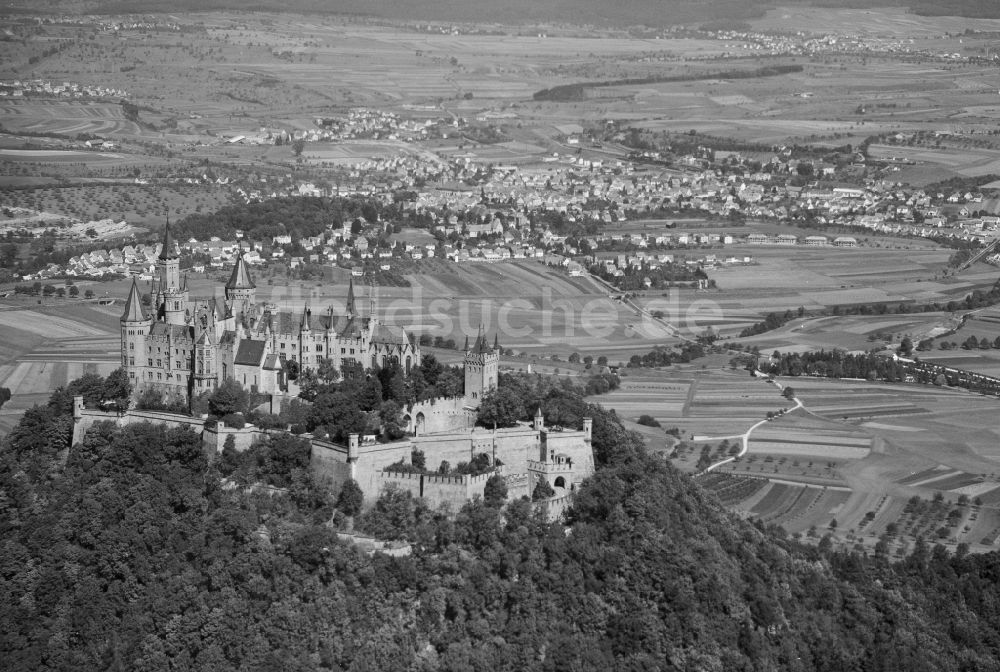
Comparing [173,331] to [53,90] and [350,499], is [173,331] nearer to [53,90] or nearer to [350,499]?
[350,499]

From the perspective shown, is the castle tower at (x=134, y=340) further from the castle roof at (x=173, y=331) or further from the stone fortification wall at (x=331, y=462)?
the stone fortification wall at (x=331, y=462)

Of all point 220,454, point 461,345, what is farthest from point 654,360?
point 220,454

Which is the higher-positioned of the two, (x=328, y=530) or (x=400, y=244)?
(x=400, y=244)

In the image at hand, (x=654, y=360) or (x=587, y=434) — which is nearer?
(x=587, y=434)

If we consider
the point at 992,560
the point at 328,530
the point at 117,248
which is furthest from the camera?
the point at 117,248

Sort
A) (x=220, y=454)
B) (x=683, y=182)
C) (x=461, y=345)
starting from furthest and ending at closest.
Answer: (x=683, y=182) → (x=461, y=345) → (x=220, y=454)

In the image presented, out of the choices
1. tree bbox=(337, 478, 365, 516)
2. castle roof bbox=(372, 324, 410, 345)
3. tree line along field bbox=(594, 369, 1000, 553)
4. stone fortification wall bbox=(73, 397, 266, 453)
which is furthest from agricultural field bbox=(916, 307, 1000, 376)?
stone fortification wall bbox=(73, 397, 266, 453)

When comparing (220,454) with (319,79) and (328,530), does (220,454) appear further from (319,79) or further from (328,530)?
(319,79)

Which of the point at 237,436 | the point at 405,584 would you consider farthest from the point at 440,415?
the point at 405,584
